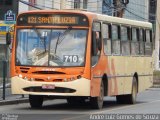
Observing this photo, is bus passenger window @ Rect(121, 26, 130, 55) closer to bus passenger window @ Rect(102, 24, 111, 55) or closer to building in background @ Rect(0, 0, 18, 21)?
bus passenger window @ Rect(102, 24, 111, 55)

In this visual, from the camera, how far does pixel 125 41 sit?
24.5m

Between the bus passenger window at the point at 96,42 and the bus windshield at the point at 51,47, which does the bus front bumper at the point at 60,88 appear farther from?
the bus passenger window at the point at 96,42

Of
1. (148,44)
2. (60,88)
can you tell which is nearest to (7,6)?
(148,44)

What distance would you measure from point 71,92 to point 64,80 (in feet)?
1.41

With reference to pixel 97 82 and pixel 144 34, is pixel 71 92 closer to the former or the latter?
pixel 97 82

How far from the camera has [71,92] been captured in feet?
67.0

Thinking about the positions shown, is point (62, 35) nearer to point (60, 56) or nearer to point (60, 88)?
point (60, 56)

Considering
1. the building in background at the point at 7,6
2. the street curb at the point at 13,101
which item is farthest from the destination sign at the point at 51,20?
the building in background at the point at 7,6

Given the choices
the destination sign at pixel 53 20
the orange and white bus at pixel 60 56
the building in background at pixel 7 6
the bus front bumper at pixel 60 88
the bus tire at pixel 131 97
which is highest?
the building in background at pixel 7 6

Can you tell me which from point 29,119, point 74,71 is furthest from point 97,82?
point 29,119

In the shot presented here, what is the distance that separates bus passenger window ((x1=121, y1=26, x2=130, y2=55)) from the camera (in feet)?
79.8

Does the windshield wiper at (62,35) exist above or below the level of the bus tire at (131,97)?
above

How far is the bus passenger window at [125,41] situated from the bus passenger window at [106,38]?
1521mm

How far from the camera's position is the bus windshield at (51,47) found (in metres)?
20.6
